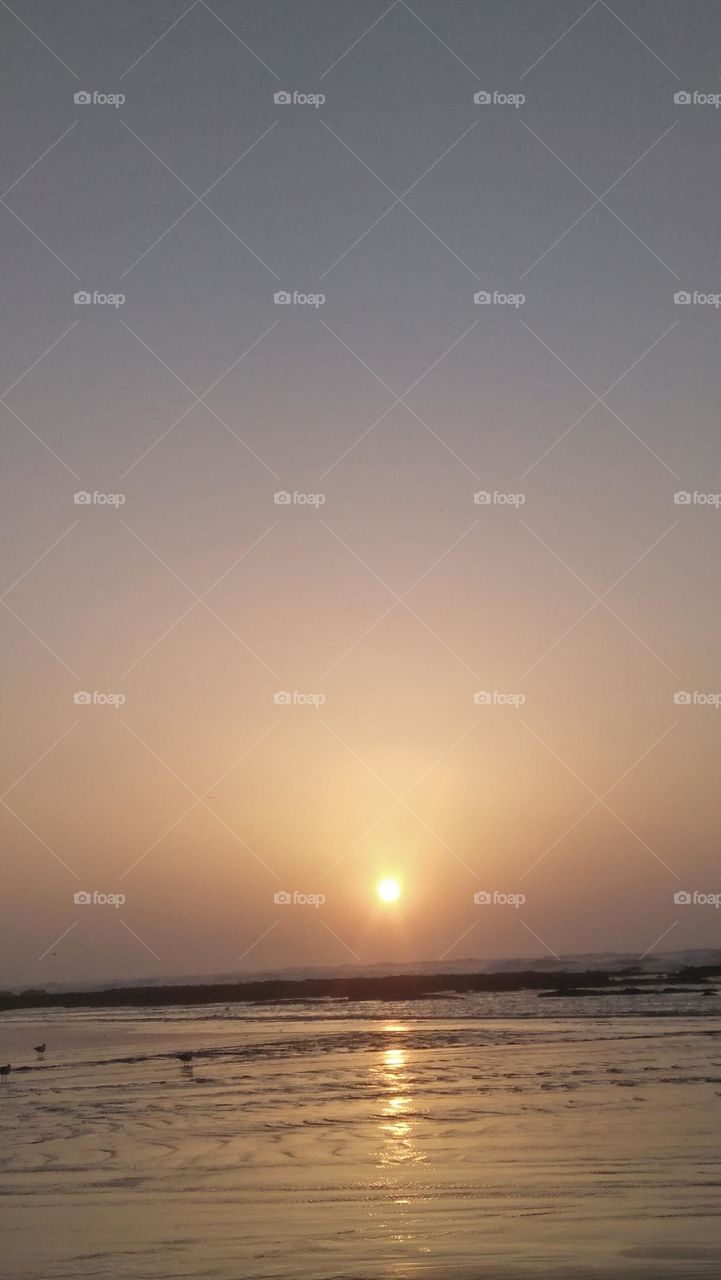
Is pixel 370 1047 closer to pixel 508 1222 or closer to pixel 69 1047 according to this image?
pixel 69 1047

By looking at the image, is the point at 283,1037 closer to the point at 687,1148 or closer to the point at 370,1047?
the point at 370,1047

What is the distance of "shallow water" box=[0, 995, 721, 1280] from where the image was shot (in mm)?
8844

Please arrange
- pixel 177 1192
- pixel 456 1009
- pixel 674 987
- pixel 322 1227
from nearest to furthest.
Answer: pixel 322 1227 → pixel 177 1192 → pixel 456 1009 → pixel 674 987

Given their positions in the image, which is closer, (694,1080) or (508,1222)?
(508,1222)

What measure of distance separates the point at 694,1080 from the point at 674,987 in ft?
135

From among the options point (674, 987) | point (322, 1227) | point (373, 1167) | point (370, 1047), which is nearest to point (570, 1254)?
point (322, 1227)

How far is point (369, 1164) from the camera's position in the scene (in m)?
12.7

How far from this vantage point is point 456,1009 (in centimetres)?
4634

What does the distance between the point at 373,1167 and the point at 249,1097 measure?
6.93 meters

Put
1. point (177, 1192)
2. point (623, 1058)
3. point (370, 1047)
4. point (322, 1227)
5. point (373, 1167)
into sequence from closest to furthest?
point (322, 1227) → point (177, 1192) → point (373, 1167) → point (623, 1058) → point (370, 1047)

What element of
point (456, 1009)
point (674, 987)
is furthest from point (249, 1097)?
point (674, 987)

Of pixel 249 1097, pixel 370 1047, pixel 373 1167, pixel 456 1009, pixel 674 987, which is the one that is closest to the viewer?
pixel 373 1167

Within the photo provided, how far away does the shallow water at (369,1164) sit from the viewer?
29.0ft

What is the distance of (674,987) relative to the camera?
2282 inches
